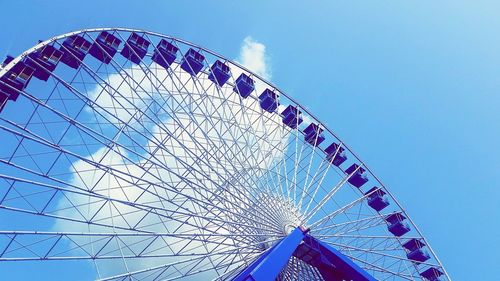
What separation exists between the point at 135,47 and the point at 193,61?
8.76ft

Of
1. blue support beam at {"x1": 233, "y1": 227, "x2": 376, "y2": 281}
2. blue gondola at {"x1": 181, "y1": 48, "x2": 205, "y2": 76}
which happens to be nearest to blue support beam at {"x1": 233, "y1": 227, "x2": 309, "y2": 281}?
blue support beam at {"x1": 233, "y1": 227, "x2": 376, "y2": 281}

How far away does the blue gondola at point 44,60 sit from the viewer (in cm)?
1606

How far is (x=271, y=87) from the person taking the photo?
985 inches

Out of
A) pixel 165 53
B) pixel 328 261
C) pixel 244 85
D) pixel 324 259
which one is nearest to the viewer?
pixel 324 259

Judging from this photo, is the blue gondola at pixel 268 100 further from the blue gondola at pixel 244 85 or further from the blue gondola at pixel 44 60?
the blue gondola at pixel 44 60

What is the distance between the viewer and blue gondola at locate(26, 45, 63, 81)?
52.7 feet

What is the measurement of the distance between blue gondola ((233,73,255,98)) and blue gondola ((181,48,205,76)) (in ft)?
6.82

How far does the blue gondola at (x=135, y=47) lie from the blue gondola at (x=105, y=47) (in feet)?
1.91

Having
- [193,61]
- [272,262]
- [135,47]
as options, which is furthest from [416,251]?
[135,47]

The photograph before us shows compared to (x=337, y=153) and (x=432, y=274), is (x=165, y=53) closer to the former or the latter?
(x=337, y=153)

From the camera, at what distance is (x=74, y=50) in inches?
725

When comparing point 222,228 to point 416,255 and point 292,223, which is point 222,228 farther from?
point 416,255

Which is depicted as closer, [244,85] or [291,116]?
[244,85]

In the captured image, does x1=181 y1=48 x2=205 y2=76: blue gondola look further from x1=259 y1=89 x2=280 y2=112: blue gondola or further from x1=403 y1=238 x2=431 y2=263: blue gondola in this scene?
x1=403 y1=238 x2=431 y2=263: blue gondola
